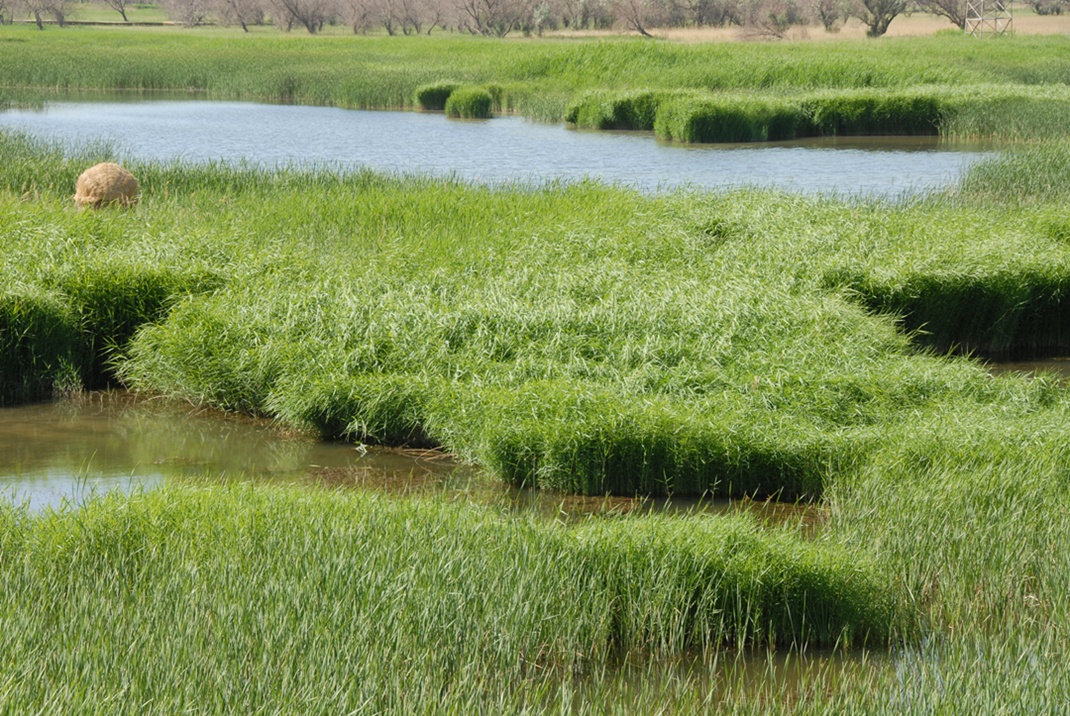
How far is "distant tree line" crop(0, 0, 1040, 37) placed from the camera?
61.0 metres

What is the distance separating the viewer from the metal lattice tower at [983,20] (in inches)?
1988

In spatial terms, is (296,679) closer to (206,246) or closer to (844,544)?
(844,544)

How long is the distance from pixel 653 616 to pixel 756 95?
1119 inches

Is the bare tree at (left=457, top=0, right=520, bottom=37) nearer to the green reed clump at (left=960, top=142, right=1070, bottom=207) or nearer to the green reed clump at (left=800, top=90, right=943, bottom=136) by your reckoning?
the green reed clump at (left=800, top=90, right=943, bottom=136)

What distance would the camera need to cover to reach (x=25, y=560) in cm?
516

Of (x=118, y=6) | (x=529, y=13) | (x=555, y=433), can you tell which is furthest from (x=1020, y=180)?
(x=118, y=6)

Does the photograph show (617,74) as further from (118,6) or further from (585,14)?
(118,6)

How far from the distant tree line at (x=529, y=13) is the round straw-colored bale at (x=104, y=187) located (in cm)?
4641

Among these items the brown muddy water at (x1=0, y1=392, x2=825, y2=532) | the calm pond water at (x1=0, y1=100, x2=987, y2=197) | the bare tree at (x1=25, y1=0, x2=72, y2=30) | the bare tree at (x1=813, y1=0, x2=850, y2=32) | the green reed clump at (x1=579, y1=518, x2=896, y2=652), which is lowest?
the brown muddy water at (x1=0, y1=392, x2=825, y2=532)

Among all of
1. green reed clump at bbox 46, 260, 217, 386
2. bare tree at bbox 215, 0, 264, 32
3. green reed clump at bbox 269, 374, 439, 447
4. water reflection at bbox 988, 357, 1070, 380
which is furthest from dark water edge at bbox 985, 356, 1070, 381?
bare tree at bbox 215, 0, 264, 32

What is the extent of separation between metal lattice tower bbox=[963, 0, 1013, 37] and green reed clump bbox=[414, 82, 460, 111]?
23.3m

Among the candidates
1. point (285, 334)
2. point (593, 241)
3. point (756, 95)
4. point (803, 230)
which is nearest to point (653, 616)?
point (285, 334)

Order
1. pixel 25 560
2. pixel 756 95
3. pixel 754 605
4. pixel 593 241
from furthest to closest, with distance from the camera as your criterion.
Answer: pixel 756 95, pixel 593 241, pixel 754 605, pixel 25 560

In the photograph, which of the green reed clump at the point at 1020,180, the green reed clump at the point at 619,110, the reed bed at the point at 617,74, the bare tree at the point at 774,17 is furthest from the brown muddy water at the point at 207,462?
the bare tree at the point at 774,17
